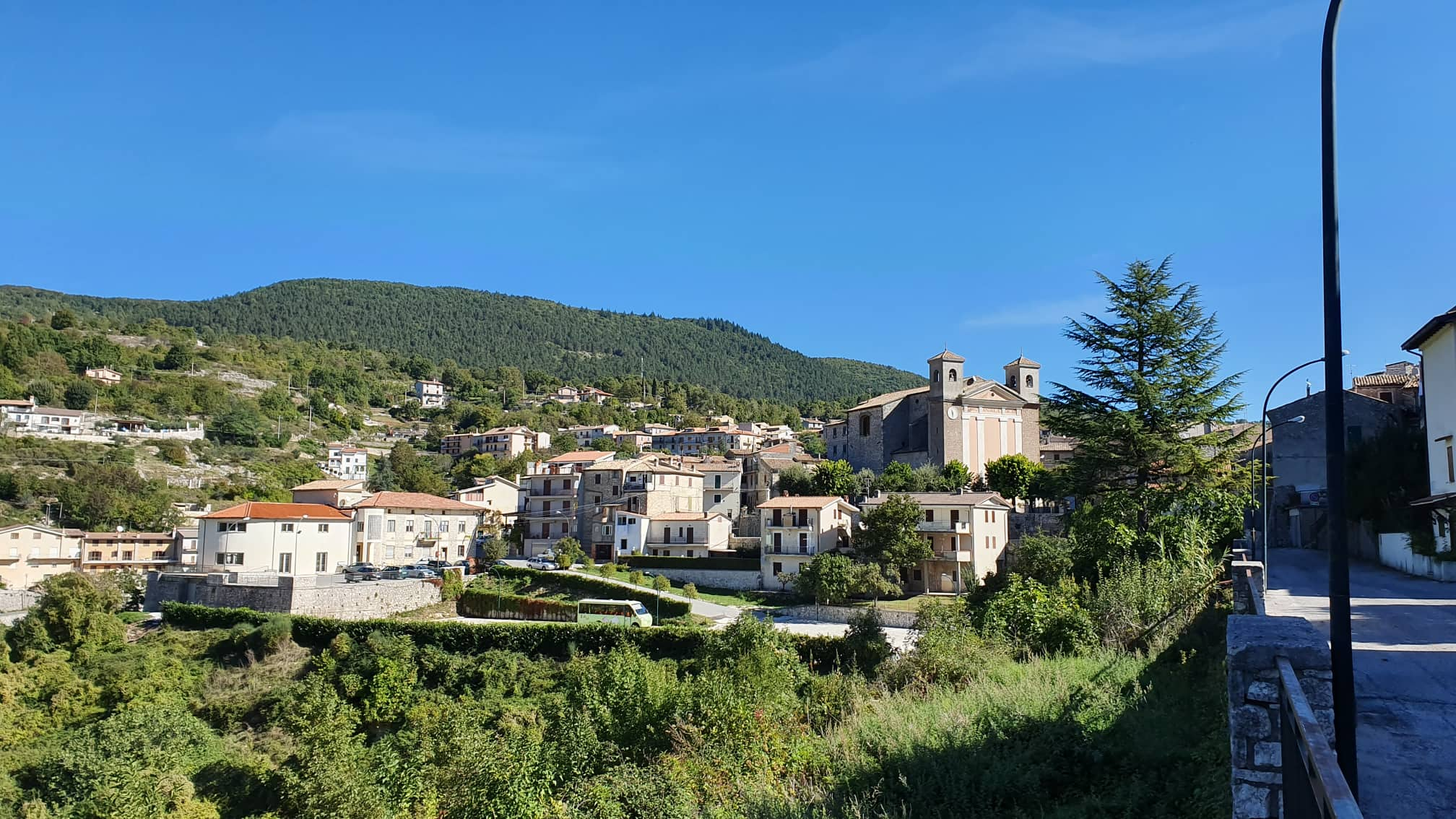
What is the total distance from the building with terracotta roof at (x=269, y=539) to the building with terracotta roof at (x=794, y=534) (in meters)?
23.9

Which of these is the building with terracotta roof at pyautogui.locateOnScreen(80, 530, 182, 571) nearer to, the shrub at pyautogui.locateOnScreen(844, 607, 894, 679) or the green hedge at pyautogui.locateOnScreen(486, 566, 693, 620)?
the green hedge at pyautogui.locateOnScreen(486, 566, 693, 620)

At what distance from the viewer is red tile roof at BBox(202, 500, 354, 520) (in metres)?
46.4

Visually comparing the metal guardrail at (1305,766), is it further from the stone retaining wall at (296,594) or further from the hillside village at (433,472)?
the hillside village at (433,472)

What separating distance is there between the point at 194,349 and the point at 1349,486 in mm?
146479

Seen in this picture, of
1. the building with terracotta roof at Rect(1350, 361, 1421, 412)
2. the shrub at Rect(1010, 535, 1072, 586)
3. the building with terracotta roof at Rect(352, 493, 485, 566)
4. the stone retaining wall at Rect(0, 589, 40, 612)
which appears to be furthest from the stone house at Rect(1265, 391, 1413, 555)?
the stone retaining wall at Rect(0, 589, 40, 612)

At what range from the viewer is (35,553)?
5884 centimetres

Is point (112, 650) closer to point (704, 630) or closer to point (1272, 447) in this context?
point (704, 630)

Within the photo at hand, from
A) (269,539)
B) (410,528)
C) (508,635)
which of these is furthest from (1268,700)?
(410,528)

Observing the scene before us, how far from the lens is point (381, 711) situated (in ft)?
106

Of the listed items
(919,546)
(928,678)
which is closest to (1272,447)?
(919,546)

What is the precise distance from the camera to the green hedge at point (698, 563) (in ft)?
168

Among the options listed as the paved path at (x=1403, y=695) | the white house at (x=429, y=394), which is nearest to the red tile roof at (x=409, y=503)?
the paved path at (x=1403, y=695)

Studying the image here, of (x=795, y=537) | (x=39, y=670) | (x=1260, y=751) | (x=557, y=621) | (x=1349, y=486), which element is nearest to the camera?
(x=1260, y=751)

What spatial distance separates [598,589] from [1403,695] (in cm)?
4124
